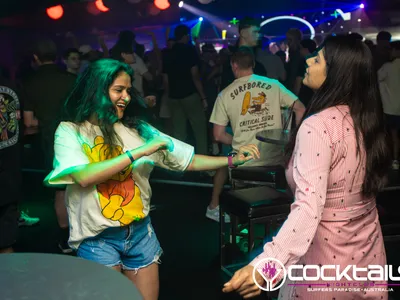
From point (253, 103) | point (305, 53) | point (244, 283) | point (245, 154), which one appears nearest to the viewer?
point (244, 283)

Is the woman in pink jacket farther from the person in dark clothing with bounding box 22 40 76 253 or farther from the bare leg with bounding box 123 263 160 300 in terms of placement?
the person in dark clothing with bounding box 22 40 76 253

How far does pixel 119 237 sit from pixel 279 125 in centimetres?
245

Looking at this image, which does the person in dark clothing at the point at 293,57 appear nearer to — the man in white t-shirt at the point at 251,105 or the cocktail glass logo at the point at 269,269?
the man in white t-shirt at the point at 251,105

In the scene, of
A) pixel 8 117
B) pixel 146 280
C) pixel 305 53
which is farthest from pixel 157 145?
pixel 305 53

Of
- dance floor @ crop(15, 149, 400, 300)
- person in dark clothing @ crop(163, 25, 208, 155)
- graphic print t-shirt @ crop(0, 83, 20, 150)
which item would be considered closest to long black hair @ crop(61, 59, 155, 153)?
graphic print t-shirt @ crop(0, 83, 20, 150)

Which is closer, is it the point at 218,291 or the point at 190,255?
the point at 218,291

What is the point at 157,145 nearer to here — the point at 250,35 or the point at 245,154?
the point at 245,154

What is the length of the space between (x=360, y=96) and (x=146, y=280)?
1.24m

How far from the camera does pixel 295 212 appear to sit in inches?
57.6

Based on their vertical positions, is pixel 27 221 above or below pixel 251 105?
below

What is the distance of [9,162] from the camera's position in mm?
3279

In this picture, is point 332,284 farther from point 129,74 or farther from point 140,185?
point 129,74

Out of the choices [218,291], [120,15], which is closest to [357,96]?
[218,291]

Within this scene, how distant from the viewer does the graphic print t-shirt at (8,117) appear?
3143 mm
